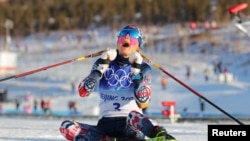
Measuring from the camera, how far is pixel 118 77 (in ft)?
19.0

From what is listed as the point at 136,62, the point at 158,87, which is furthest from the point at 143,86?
the point at 158,87

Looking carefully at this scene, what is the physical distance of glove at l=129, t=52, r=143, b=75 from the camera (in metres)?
5.74

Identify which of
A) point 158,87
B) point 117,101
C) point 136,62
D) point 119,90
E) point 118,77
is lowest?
point 117,101

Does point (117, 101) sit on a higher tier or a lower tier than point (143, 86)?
lower

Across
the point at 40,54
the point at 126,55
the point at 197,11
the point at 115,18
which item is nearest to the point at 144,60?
the point at 126,55

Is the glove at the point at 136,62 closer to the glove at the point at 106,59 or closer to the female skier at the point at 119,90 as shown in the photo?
the female skier at the point at 119,90

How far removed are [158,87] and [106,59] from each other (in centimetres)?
3929

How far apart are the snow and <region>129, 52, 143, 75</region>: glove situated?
161 centimetres

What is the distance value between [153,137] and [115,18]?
9943 centimetres

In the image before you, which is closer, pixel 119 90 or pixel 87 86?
pixel 87 86

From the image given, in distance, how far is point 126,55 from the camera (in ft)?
19.2

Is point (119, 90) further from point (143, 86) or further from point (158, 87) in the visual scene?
point (158, 87)

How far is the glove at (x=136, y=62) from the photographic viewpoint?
5.74 metres

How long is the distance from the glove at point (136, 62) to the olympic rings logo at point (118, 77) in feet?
0.27
